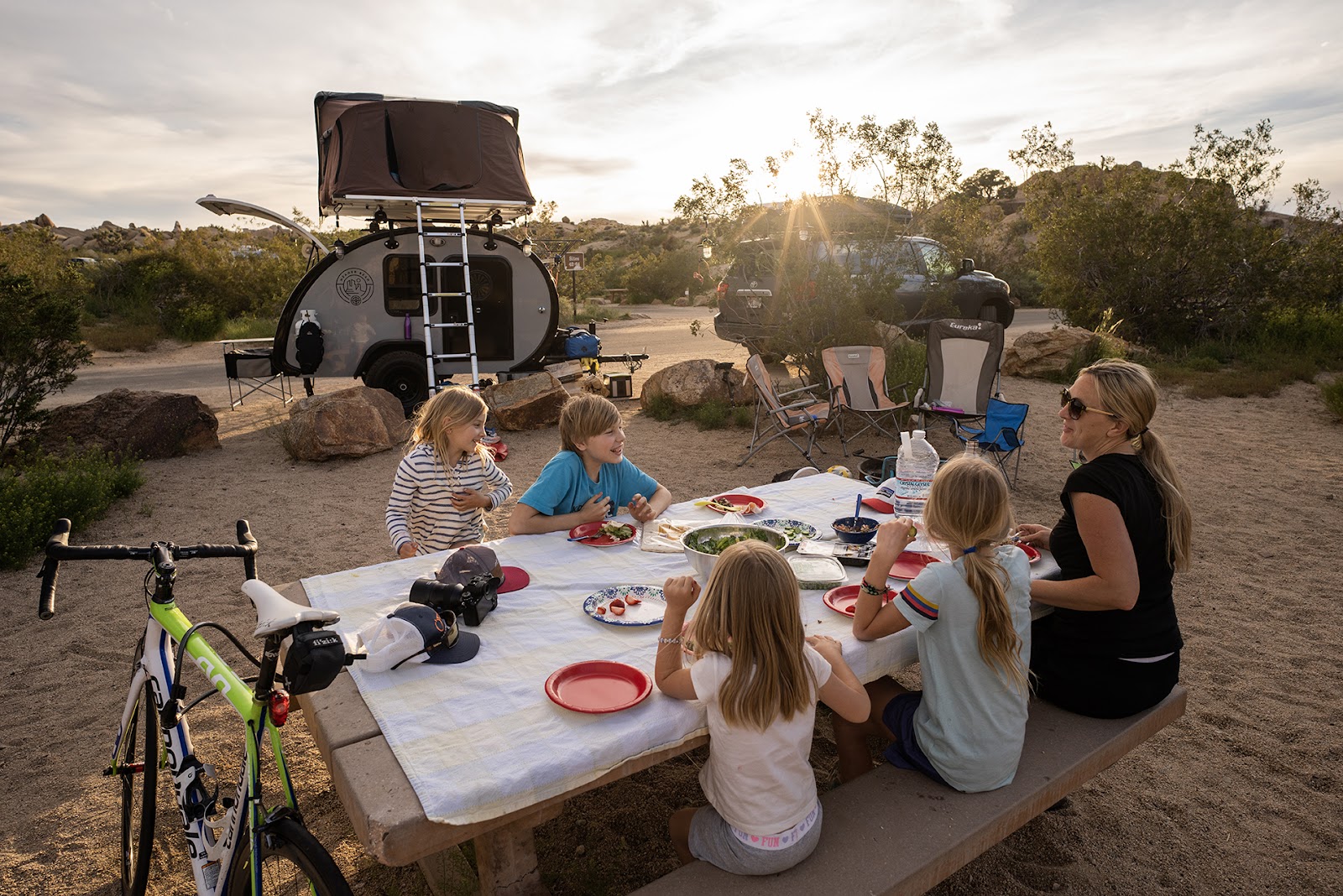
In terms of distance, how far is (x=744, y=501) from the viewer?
3.37 metres

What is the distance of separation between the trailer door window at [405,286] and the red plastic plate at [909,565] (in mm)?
7759

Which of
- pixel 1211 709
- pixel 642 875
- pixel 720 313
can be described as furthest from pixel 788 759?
pixel 720 313

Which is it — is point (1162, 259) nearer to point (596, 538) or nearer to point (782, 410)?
point (782, 410)

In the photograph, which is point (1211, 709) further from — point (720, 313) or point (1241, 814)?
point (720, 313)

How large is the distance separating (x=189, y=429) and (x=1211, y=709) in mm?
8448

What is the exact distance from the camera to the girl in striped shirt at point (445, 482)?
3312 millimetres

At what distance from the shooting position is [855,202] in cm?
883

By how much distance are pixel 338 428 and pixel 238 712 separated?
6289 mm

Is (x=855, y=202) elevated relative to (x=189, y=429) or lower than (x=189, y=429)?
elevated

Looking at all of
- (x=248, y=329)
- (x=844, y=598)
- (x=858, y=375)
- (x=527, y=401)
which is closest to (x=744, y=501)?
(x=844, y=598)

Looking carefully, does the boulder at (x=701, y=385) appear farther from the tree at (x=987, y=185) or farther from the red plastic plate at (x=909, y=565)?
the red plastic plate at (x=909, y=565)

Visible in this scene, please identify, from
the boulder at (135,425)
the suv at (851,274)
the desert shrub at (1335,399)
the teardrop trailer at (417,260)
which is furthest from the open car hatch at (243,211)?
the desert shrub at (1335,399)

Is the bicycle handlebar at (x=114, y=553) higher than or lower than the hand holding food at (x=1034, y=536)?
higher

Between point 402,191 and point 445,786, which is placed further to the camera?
point 402,191
